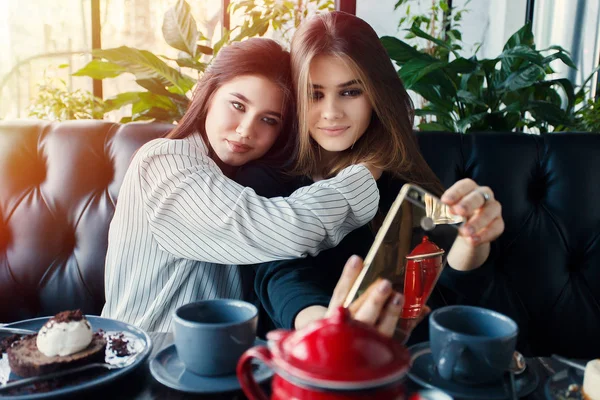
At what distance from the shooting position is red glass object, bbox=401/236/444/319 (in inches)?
23.8

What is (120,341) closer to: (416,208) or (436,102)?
(416,208)

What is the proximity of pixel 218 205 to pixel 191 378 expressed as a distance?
0.44 metres

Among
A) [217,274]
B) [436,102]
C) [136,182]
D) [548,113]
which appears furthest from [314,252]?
[548,113]

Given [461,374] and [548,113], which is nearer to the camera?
[461,374]

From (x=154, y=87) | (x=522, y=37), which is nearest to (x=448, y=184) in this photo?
(x=522, y=37)

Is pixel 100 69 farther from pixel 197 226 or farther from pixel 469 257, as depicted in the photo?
pixel 469 257

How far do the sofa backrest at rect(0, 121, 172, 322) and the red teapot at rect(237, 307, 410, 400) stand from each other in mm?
1053

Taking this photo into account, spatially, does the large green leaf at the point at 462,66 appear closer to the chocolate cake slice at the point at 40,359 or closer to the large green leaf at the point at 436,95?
the large green leaf at the point at 436,95

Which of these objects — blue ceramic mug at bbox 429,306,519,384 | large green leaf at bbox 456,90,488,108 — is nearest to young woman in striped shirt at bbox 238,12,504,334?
blue ceramic mug at bbox 429,306,519,384

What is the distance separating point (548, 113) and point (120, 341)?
1.46 m

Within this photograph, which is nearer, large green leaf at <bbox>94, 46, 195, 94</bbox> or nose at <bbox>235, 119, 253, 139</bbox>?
nose at <bbox>235, 119, 253, 139</bbox>

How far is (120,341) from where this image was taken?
68cm

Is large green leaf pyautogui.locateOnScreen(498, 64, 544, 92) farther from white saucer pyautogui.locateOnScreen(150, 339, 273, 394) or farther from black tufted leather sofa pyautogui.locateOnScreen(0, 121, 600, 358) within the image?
white saucer pyautogui.locateOnScreen(150, 339, 273, 394)

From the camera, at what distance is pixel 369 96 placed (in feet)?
3.68
